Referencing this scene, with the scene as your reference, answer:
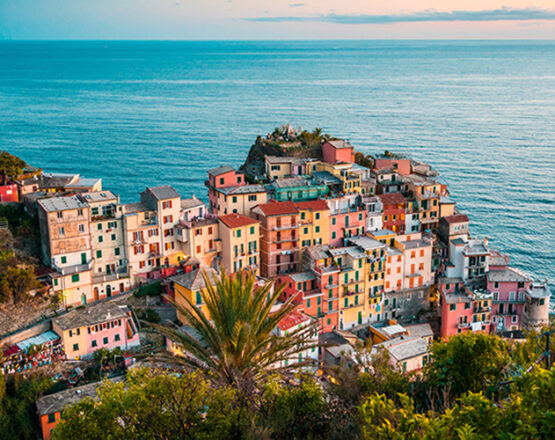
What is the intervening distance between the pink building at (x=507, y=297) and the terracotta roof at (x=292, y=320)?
16629 mm

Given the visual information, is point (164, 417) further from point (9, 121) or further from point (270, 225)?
point (9, 121)

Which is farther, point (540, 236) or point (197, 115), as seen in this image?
point (197, 115)

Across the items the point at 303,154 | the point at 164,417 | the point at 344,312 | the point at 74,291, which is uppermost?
the point at 303,154

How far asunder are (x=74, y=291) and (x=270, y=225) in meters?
15.3

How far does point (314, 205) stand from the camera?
5028cm

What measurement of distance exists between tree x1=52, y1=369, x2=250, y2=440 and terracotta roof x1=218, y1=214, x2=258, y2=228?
84.9ft

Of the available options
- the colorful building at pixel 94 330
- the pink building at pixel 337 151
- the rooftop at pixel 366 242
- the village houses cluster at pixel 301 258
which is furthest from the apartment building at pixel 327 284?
the colorful building at pixel 94 330

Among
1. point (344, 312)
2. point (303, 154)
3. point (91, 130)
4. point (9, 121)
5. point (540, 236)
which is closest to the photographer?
point (344, 312)

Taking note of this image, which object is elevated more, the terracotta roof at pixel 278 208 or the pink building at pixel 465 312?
the terracotta roof at pixel 278 208

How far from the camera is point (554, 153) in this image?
333ft

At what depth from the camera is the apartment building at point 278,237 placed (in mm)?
48844

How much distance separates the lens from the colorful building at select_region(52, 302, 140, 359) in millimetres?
39156

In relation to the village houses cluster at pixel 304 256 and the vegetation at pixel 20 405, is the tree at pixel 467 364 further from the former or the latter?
the vegetation at pixel 20 405

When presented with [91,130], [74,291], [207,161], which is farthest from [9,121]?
[74,291]
